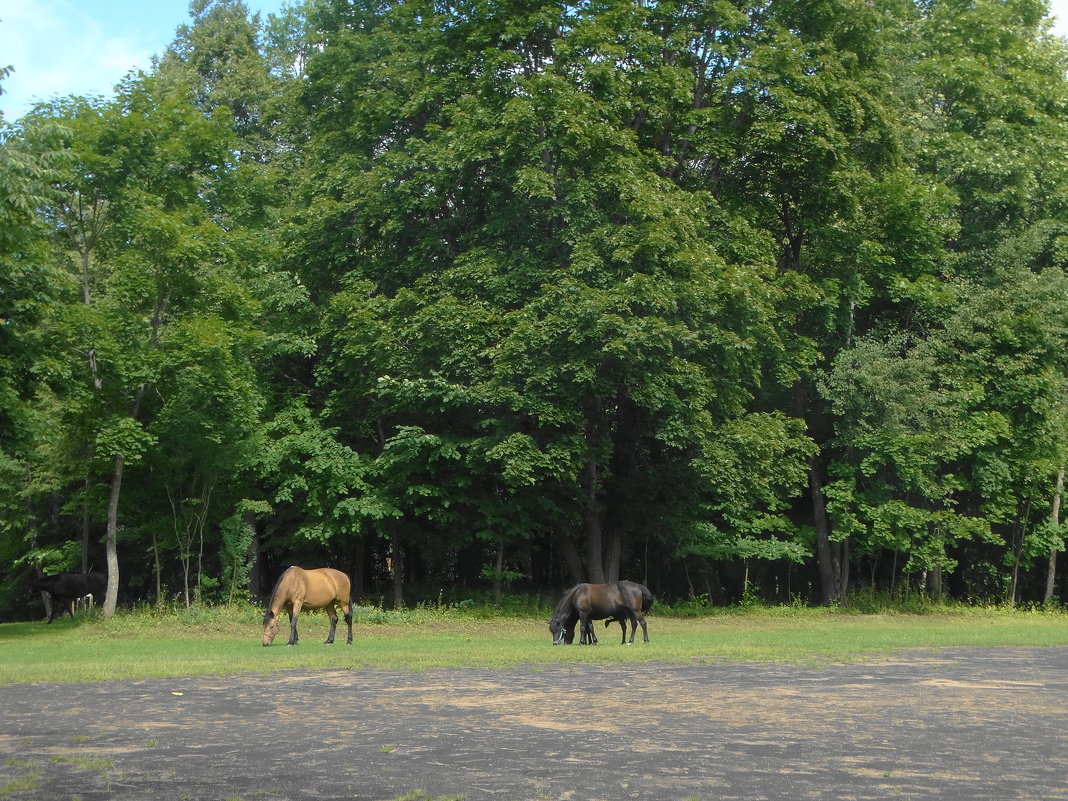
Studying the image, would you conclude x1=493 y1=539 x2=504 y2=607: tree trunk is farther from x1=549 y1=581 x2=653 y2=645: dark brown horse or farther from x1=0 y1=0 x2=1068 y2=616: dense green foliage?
x1=549 y1=581 x2=653 y2=645: dark brown horse

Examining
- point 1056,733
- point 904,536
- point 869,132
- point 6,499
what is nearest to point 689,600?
point 904,536

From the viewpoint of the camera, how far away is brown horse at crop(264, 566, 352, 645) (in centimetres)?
2445

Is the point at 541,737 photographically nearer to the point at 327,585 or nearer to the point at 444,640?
the point at 327,585

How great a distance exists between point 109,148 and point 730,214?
17.8 m

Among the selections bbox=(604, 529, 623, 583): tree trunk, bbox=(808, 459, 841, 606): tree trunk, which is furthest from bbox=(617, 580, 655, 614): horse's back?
bbox=(808, 459, 841, 606): tree trunk

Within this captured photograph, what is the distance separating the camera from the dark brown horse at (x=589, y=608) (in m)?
25.2

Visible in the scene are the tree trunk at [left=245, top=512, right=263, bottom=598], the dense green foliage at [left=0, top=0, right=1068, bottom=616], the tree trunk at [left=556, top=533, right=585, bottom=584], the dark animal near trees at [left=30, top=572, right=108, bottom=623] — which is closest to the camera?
the dense green foliage at [left=0, top=0, right=1068, bottom=616]

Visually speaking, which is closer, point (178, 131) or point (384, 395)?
point (178, 131)

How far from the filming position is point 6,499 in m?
37.8

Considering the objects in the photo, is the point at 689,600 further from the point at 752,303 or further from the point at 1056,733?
the point at 1056,733

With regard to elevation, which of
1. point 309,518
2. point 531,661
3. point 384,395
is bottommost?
point 531,661

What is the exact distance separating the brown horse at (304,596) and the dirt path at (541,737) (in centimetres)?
667

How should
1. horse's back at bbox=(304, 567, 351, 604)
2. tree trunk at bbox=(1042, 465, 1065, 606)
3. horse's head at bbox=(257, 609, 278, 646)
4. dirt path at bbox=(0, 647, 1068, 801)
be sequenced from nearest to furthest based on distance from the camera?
dirt path at bbox=(0, 647, 1068, 801)
horse's head at bbox=(257, 609, 278, 646)
horse's back at bbox=(304, 567, 351, 604)
tree trunk at bbox=(1042, 465, 1065, 606)

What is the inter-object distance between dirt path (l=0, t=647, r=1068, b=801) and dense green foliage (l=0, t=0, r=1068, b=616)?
537 inches
